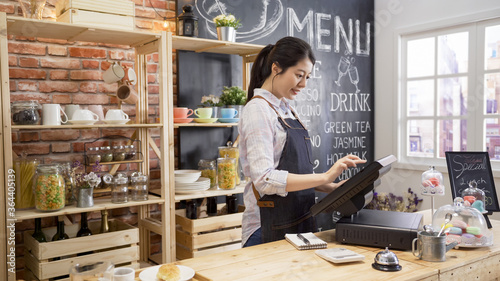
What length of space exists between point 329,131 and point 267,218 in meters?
2.58

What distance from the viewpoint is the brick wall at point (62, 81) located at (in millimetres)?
2848

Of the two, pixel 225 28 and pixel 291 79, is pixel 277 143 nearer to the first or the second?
pixel 291 79

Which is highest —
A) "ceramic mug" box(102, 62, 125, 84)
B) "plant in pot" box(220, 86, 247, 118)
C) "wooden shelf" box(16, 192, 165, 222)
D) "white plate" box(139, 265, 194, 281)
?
"ceramic mug" box(102, 62, 125, 84)

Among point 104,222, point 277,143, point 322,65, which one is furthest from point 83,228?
point 322,65

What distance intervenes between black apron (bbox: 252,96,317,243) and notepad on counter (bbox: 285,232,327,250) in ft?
0.54

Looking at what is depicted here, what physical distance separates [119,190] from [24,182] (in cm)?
51

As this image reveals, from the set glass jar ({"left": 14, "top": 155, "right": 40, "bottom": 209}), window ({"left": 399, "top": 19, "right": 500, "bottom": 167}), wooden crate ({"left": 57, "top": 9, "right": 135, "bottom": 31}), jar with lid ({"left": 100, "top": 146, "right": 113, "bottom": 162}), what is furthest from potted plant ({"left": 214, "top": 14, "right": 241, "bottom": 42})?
window ({"left": 399, "top": 19, "right": 500, "bottom": 167})

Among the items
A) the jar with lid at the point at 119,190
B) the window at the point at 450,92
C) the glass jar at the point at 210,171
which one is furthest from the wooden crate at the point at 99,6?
the window at the point at 450,92

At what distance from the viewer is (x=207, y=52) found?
11.7 ft

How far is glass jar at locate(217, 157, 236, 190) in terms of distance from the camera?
10.3 ft

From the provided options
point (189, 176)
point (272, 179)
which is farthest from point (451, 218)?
point (189, 176)

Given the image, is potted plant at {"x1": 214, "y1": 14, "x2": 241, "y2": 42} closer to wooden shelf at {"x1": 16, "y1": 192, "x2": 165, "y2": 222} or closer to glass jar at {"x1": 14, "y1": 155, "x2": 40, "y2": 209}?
wooden shelf at {"x1": 16, "y1": 192, "x2": 165, "y2": 222}

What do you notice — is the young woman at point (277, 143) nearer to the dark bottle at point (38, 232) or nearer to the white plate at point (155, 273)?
the white plate at point (155, 273)

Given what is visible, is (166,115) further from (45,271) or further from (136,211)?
(45,271)
